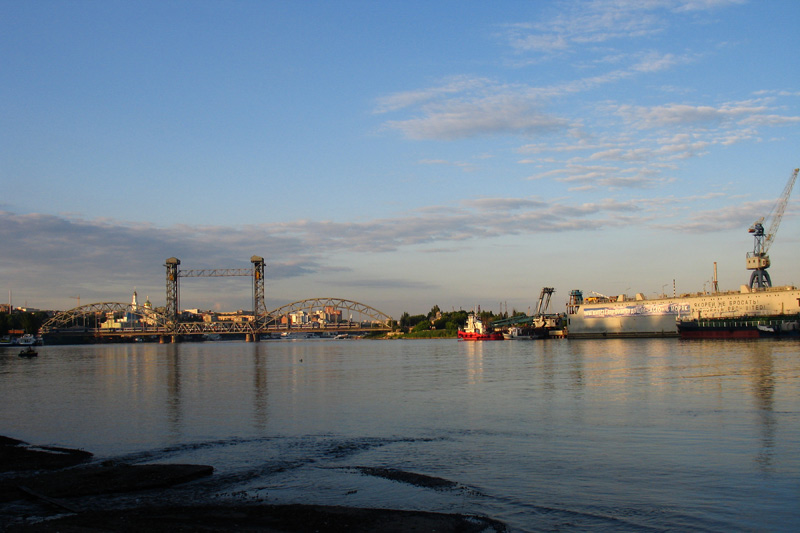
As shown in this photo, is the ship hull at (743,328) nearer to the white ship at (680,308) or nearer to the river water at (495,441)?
the white ship at (680,308)

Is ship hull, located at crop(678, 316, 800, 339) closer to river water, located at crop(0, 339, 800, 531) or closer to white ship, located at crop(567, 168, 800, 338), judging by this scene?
white ship, located at crop(567, 168, 800, 338)

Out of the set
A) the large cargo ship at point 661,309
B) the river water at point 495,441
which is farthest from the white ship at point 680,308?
the river water at point 495,441

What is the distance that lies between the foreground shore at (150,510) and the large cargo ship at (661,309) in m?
124

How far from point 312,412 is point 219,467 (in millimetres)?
11894

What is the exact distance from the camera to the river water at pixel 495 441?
552 inches

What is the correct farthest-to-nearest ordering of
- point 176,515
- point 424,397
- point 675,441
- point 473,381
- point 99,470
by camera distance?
point 473,381 < point 424,397 < point 675,441 < point 99,470 < point 176,515

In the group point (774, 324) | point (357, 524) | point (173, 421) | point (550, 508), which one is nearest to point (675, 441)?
point (550, 508)

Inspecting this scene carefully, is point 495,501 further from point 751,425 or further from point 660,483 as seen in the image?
point 751,425

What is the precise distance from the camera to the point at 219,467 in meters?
18.2

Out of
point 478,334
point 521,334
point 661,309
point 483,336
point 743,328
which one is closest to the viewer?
point 743,328

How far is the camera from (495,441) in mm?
21281

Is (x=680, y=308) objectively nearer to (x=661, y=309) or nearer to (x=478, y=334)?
(x=661, y=309)

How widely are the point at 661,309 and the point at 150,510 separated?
139750mm

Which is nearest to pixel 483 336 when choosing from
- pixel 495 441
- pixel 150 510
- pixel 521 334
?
pixel 521 334
